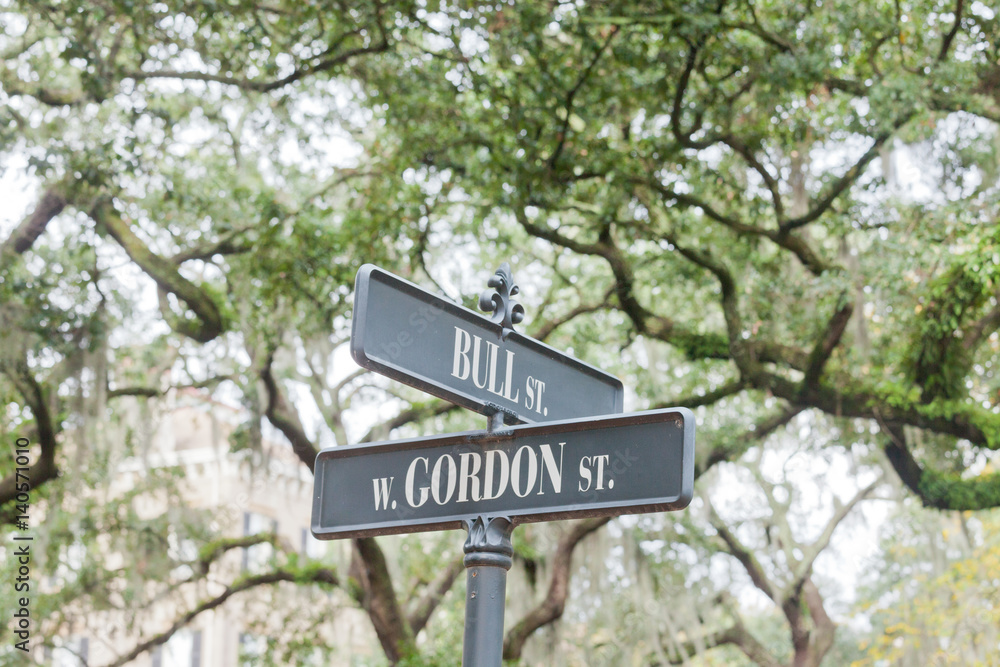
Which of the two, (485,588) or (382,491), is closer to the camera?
(485,588)

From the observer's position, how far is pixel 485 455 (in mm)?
2494

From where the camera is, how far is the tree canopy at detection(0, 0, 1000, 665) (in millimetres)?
8883

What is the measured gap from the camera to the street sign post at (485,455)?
2.30m

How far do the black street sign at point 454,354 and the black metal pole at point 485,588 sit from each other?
0.30 m

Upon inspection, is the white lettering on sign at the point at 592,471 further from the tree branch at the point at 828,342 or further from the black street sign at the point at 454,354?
the tree branch at the point at 828,342

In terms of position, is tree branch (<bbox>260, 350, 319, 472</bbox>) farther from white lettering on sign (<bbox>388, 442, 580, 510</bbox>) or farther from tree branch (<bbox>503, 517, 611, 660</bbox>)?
white lettering on sign (<bbox>388, 442, 580, 510</bbox>)

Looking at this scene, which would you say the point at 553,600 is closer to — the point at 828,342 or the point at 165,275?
the point at 828,342

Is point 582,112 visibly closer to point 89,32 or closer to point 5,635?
point 89,32

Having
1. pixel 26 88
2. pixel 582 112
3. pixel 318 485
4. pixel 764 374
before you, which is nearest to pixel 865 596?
pixel 764 374

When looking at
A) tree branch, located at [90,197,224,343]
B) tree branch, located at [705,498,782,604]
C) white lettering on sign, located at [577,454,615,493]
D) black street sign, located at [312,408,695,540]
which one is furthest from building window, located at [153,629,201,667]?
white lettering on sign, located at [577,454,615,493]

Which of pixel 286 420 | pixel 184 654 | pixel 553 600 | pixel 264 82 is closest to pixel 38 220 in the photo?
pixel 264 82

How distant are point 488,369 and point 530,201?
7064 millimetres

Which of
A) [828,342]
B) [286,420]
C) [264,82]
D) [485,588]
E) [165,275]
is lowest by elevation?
[485,588]

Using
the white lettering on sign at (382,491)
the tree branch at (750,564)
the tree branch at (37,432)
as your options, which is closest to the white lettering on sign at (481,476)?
the white lettering on sign at (382,491)
